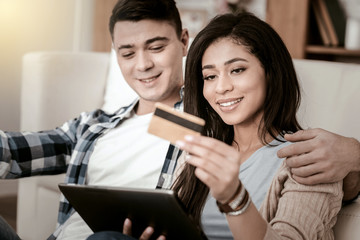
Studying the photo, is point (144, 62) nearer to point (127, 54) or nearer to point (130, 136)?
point (127, 54)

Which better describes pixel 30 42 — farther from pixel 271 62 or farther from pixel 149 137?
pixel 271 62

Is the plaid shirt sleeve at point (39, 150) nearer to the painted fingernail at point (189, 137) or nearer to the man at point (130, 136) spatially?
the man at point (130, 136)

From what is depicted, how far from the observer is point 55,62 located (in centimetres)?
217

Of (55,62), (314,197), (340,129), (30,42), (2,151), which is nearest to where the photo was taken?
(314,197)

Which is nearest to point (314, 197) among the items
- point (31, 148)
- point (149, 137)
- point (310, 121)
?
point (310, 121)

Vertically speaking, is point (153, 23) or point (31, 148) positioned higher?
point (153, 23)

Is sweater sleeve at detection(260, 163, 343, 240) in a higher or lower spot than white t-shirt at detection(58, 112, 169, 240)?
higher

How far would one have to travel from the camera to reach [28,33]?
3.26m

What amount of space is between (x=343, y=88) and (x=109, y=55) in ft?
3.33

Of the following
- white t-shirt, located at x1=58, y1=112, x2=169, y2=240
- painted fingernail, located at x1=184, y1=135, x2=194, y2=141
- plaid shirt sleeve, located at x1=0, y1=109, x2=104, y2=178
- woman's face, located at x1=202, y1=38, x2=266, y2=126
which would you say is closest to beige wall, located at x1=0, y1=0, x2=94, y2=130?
plaid shirt sleeve, located at x1=0, y1=109, x2=104, y2=178

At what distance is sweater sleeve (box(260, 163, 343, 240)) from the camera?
3.48ft

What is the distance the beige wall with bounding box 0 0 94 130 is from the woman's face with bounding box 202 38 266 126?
2.10m

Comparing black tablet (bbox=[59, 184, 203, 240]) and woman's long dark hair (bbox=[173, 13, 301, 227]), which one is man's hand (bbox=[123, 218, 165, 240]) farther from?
woman's long dark hair (bbox=[173, 13, 301, 227])

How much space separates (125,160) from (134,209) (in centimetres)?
54
